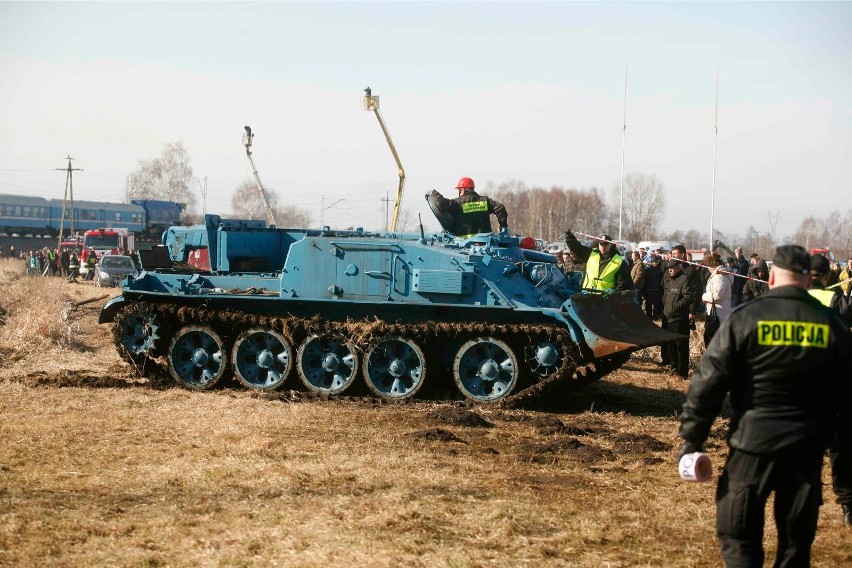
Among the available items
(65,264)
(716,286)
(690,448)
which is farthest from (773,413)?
(65,264)

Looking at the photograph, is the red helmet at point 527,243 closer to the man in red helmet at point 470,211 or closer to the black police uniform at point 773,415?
the man in red helmet at point 470,211

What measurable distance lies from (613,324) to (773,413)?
723 centimetres

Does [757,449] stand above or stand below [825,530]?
above

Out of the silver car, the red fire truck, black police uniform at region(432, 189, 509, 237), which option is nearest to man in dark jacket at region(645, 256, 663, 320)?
black police uniform at region(432, 189, 509, 237)

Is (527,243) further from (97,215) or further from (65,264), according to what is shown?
(97,215)

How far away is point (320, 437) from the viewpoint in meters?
9.59

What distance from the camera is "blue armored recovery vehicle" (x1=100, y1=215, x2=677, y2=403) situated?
11.7 meters

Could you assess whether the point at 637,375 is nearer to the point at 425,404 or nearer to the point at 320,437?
the point at 425,404

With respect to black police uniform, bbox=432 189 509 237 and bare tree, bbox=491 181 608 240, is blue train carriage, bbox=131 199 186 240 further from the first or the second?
black police uniform, bbox=432 189 509 237

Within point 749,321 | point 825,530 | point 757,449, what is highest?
point 749,321

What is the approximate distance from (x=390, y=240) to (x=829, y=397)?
806 cm

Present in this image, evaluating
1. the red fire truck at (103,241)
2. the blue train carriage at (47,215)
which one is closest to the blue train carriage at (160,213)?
the blue train carriage at (47,215)

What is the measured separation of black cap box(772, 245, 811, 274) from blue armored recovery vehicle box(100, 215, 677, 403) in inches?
247

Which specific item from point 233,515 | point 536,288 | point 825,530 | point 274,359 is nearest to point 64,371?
point 274,359
